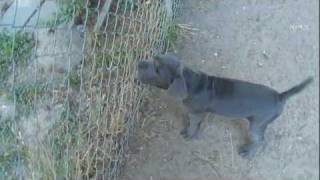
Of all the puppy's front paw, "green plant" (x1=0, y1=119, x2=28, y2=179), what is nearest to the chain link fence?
"green plant" (x1=0, y1=119, x2=28, y2=179)

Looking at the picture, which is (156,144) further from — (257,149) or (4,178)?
(4,178)

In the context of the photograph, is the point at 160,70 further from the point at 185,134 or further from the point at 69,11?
the point at 69,11

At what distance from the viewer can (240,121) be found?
3.72 metres

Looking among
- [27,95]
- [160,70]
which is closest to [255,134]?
[160,70]

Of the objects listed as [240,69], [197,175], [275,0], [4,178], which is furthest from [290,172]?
[4,178]

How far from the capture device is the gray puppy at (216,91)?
10.4ft

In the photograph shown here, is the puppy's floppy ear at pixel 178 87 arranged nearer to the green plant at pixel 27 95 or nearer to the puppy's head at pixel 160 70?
the puppy's head at pixel 160 70

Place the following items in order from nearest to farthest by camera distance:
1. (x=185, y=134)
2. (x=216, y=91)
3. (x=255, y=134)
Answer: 1. (x=216, y=91)
2. (x=255, y=134)
3. (x=185, y=134)

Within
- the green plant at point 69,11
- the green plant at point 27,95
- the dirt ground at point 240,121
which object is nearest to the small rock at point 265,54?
the dirt ground at point 240,121

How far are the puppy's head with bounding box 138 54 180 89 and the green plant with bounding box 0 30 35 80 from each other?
1.19 meters

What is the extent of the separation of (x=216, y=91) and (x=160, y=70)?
13.5 inches

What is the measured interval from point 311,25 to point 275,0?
0.36 m

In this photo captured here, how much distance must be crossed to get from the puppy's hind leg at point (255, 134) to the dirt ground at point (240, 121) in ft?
0.15

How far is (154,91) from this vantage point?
392cm
